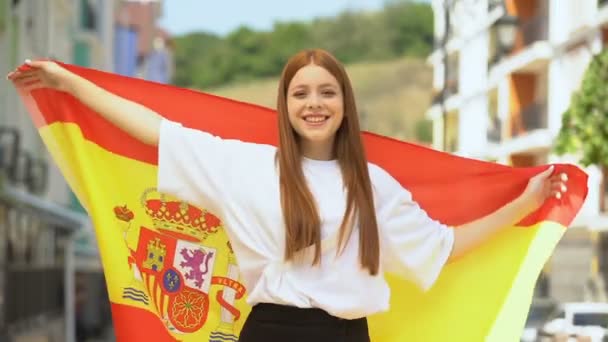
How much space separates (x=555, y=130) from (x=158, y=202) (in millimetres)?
32789

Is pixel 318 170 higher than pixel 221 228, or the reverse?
pixel 318 170

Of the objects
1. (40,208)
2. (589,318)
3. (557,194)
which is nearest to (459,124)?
(40,208)

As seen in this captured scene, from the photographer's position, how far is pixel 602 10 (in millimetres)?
31500

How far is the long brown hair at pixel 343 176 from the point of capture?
4.14 meters

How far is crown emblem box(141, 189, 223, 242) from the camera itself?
5.06 meters

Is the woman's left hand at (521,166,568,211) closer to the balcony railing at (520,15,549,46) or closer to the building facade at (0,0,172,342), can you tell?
the building facade at (0,0,172,342)

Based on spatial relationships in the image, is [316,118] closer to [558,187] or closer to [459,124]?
[558,187]

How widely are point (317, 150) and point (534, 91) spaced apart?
37.5m

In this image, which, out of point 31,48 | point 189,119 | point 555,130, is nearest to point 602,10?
point 555,130

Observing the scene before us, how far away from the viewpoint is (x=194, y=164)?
14.4ft

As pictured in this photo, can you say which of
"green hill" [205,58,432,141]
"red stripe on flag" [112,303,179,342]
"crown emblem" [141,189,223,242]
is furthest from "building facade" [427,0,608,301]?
"green hill" [205,58,432,141]

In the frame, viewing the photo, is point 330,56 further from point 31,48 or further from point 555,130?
point 555,130

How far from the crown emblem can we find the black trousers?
0.90 metres

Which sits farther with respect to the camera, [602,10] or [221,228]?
[602,10]
